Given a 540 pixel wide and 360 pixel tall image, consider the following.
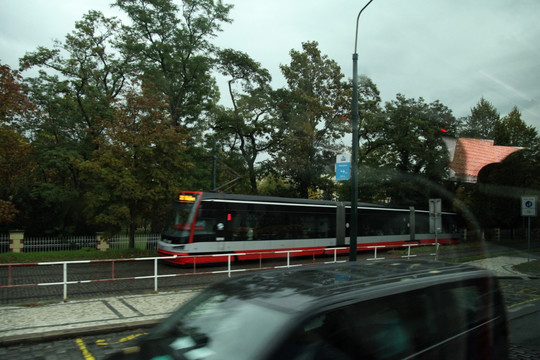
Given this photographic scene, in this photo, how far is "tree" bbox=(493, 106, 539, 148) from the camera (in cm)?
3031

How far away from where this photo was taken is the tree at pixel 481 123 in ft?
91.9

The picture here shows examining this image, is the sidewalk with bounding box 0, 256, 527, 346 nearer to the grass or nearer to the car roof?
the car roof

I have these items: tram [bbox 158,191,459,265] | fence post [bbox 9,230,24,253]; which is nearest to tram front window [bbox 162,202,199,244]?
tram [bbox 158,191,459,265]

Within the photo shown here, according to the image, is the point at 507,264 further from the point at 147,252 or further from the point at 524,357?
the point at 147,252

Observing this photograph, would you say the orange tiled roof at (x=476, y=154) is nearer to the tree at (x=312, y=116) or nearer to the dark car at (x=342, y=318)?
the tree at (x=312, y=116)

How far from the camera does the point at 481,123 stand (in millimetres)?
30484

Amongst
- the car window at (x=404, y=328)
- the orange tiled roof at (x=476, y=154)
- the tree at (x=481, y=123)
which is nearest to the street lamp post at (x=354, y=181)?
the car window at (x=404, y=328)

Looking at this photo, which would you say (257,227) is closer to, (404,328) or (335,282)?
(335,282)

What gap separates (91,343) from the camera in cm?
598

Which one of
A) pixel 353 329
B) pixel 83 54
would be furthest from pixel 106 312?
pixel 83 54

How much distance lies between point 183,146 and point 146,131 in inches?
71.5

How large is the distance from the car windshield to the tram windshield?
12034mm

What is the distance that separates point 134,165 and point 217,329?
644 inches

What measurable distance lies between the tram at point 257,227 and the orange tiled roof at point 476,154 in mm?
5095
